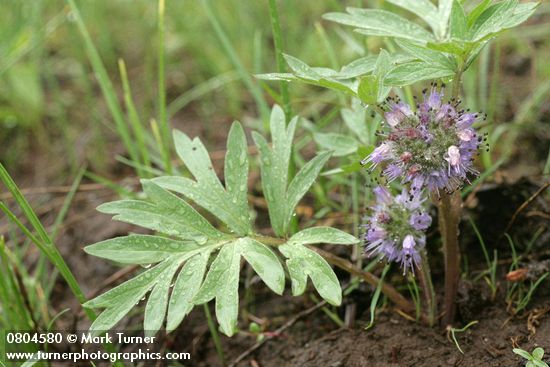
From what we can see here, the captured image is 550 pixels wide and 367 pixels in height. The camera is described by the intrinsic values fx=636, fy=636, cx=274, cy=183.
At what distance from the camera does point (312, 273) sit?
5.79 feet

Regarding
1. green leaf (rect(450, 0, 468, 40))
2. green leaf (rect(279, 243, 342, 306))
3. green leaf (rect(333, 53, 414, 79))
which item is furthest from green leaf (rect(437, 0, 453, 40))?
green leaf (rect(279, 243, 342, 306))

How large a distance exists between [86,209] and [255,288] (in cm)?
122

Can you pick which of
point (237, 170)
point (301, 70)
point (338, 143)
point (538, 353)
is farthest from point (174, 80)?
point (538, 353)

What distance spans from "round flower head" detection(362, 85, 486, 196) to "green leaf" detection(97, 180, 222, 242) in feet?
1.89

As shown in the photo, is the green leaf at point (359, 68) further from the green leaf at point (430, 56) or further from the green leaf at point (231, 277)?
the green leaf at point (231, 277)

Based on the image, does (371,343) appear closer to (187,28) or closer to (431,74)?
(431,74)

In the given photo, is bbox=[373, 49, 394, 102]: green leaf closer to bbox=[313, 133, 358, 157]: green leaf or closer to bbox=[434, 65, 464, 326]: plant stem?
bbox=[434, 65, 464, 326]: plant stem

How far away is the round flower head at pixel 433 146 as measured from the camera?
1727 millimetres

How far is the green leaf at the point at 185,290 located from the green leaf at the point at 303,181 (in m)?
0.31

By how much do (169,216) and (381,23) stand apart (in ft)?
2.88

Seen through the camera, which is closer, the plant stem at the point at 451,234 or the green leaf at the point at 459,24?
the green leaf at the point at 459,24

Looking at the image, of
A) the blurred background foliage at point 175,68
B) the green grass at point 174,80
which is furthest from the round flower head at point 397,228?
the blurred background foliage at point 175,68

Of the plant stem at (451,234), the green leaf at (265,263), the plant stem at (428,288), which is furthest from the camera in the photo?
the plant stem at (428,288)

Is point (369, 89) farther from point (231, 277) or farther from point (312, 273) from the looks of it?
point (231, 277)
